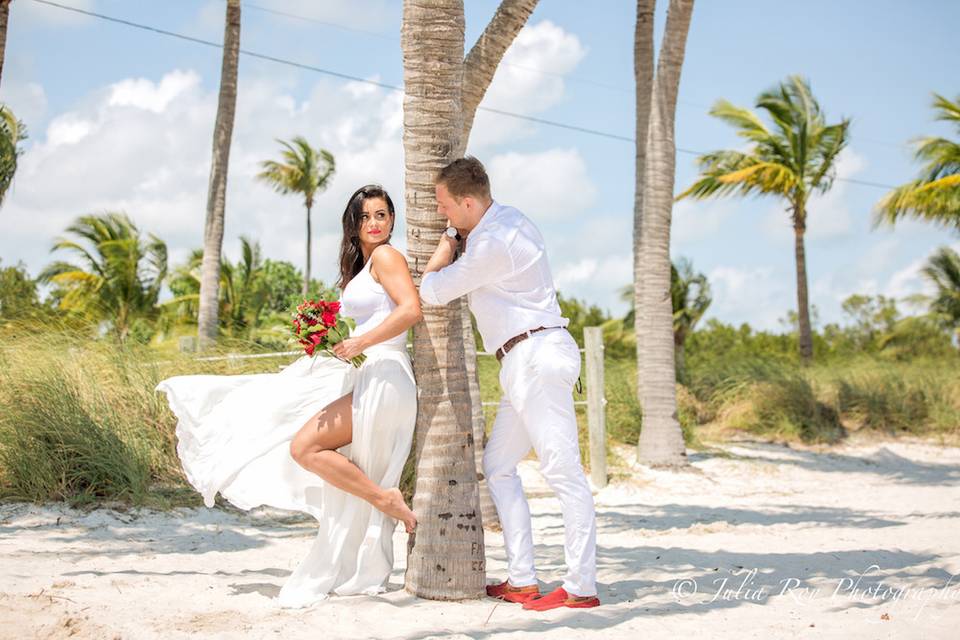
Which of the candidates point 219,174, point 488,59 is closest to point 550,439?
point 488,59

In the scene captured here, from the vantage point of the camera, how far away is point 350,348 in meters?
4.75

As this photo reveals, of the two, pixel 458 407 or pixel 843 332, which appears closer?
pixel 458 407

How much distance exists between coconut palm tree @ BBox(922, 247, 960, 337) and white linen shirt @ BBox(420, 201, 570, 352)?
95.7ft

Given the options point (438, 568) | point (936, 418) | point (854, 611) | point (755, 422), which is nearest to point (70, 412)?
point (438, 568)

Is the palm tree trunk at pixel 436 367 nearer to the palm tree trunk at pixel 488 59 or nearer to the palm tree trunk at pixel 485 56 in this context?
the palm tree trunk at pixel 488 59

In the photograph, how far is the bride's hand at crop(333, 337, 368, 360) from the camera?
4.73 meters

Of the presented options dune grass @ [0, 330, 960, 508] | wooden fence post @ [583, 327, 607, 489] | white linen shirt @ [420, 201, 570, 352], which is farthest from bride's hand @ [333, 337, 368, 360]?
wooden fence post @ [583, 327, 607, 489]

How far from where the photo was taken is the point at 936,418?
16.1m

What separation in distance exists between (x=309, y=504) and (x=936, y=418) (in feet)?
46.1

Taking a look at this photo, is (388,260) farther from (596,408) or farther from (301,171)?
(301,171)

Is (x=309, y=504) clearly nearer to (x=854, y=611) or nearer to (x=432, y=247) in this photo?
(x=432, y=247)

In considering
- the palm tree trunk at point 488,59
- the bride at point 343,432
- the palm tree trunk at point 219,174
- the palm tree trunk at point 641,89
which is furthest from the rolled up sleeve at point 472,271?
the palm tree trunk at point 219,174

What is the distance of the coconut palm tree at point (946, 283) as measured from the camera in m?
30.0

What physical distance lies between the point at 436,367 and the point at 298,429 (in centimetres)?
88
